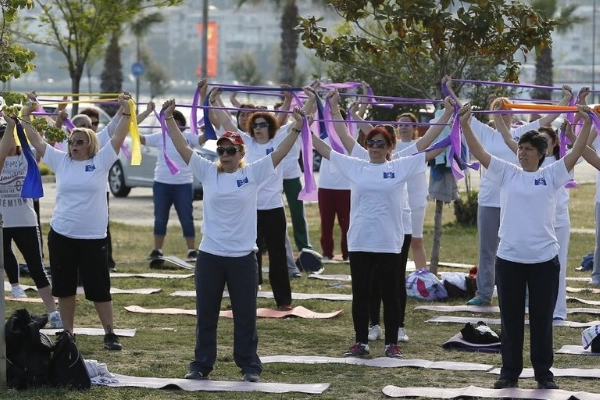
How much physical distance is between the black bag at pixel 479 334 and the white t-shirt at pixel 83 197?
2979mm

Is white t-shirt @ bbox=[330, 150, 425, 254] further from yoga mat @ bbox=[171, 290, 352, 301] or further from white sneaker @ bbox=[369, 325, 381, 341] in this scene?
yoga mat @ bbox=[171, 290, 352, 301]

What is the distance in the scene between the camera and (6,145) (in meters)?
9.41

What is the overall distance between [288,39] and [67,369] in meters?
33.8

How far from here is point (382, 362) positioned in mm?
9625

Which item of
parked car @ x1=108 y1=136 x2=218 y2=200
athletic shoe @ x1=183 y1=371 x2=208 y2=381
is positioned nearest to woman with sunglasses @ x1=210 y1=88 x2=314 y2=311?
athletic shoe @ x1=183 y1=371 x2=208 y2=381

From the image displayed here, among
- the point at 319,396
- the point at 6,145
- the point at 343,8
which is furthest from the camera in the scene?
the point at 343,8

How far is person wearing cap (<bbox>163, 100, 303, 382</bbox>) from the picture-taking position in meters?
9.00

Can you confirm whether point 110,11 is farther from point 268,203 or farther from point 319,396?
point 319,396

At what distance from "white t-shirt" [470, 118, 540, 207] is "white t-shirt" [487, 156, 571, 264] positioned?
9.02 feet

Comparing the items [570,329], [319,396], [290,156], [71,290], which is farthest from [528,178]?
[290,156]

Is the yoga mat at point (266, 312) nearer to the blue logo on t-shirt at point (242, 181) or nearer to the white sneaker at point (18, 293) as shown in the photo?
the white sneaker at point (18, 293)

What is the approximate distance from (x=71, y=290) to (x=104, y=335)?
643 millimetres

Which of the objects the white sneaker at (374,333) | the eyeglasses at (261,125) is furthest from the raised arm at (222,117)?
the white sneaker at (374,333)

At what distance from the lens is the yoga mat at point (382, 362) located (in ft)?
31.0
